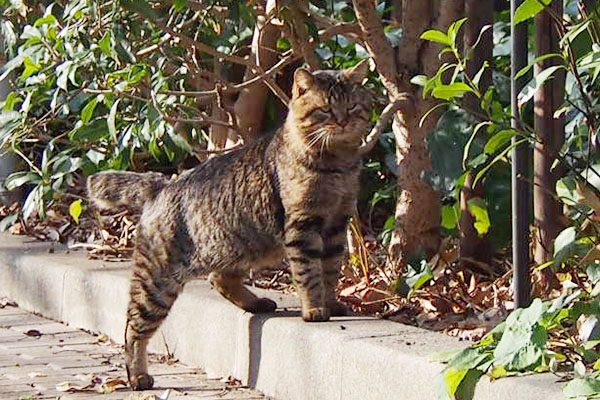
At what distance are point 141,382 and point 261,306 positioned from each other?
2.16ft

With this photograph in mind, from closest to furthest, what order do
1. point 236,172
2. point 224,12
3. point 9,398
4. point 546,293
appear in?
1. point 546,293
2. point 9,398
3. point 236,172
4. point 224,12

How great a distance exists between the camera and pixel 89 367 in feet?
20.3

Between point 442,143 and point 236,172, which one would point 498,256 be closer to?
point 442,143

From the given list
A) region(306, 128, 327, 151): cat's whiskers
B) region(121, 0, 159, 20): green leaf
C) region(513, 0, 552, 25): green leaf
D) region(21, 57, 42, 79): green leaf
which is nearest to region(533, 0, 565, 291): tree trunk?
region(513, 0, 552, 25): green leaf

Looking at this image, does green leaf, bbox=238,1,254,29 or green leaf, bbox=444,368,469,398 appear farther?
green leaf, bbox=238,1,254,29

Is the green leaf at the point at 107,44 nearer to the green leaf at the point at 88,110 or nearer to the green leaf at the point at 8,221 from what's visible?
the green leaf at the point at 88,110

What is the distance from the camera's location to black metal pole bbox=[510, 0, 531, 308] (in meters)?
4.30

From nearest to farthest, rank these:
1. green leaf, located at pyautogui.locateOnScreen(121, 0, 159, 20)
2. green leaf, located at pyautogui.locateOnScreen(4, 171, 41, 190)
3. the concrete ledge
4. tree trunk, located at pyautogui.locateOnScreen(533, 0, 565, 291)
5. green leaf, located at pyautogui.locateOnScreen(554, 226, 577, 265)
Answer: green leaf, located at pyautogui.locateOnScreen(554, 226, 577, 265) → the concrete ledge → tree trunk, located at pyautogui.locateOnScreen(533, 0, 565, 291) → green leaf, located at pyautogui.locateOnScreen(121, 0, 159, 20) → green leaf, located at pyautogui.locateOnScreen(4, 171, 41, 190)

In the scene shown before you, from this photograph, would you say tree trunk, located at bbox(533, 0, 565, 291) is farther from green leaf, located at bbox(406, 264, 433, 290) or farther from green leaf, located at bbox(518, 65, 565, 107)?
green leaf, located at bbox(518, 65, 565, 107)

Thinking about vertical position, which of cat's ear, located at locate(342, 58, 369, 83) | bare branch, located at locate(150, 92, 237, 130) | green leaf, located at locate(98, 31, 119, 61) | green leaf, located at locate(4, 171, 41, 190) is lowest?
green leaf, located at locate(4, 171, 41, 190)

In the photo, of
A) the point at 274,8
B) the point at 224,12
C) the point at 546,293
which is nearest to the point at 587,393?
the point at 546,293

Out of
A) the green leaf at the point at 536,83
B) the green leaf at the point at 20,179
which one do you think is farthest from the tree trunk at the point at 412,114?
the green leaf at the point at 20,179

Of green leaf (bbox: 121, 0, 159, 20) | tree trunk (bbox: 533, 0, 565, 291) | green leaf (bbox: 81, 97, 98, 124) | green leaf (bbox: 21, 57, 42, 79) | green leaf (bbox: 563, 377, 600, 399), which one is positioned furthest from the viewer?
green leaf (bbox: 81, 97, 98, 124)

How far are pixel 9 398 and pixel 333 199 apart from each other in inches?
67.4
